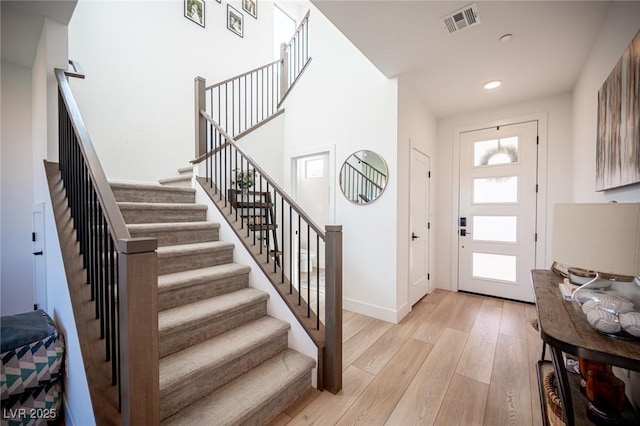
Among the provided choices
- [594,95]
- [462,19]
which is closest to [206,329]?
[462,19]

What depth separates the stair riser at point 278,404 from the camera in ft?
4.81

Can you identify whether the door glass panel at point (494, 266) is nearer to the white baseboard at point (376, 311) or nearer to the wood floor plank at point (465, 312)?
the wood floor plank at point (465, 312)

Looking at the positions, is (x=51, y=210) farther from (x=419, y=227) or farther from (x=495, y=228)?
(x=495, y=228)

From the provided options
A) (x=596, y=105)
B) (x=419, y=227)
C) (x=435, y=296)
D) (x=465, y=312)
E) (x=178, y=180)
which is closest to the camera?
(x=596, y=105)

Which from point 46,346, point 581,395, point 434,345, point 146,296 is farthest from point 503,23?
point 46,346

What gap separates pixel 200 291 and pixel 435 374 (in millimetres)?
1949

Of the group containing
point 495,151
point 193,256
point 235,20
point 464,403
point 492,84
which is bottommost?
point 464,403

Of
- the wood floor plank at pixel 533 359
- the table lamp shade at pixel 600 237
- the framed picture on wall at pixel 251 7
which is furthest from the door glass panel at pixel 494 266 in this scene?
the framed picture on wall at pixel 251 7

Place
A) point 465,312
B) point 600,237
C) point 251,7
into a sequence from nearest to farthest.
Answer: point 600,237 → point 465,312 → point 251,7

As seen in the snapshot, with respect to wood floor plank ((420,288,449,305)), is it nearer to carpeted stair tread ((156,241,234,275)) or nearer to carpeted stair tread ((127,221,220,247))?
carpeted stair tread ((156,241,234,275))

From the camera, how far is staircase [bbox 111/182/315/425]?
56.1 inches

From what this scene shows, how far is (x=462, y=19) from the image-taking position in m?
1.98

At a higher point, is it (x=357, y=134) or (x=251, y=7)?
(x=251, y=7)

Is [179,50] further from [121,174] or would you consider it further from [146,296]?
[146,296]
